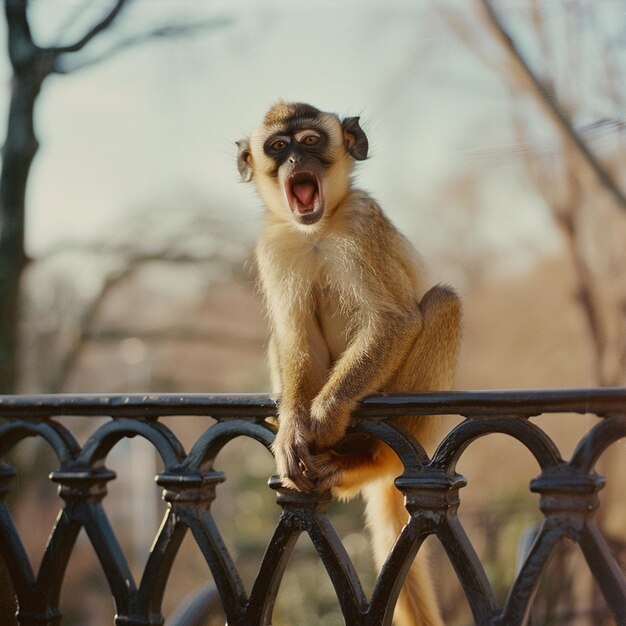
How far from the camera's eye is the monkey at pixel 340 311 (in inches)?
75.0

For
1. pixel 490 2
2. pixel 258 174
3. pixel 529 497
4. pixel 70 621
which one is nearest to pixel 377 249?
pixel 258 174

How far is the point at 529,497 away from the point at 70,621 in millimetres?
5137

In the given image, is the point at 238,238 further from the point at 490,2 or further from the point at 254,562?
the point at 490,2

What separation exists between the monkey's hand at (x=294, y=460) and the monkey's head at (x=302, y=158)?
655 mm

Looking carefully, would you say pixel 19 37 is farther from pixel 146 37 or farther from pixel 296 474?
pixel 296 474

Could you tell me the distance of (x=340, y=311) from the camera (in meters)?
2.22

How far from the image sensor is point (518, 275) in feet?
29.1

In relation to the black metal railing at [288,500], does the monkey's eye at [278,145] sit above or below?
above

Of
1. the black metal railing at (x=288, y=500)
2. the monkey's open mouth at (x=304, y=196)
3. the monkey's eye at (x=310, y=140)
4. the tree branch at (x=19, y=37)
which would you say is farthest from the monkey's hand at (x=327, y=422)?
the tree branch at (x=19, y=37)

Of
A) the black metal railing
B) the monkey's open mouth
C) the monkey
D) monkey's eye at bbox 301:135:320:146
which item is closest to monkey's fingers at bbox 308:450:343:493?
the monkey

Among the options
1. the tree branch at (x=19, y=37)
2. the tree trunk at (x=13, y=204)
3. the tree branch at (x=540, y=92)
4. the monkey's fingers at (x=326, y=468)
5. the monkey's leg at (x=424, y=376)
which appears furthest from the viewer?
the tree trunk at (x=13, y=204)

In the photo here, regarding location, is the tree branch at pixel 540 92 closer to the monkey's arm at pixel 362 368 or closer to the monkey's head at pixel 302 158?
the monkey's head at pixel 302 158

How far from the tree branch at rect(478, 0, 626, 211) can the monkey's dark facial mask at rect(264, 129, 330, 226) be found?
3.85ft

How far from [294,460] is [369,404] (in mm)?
281
